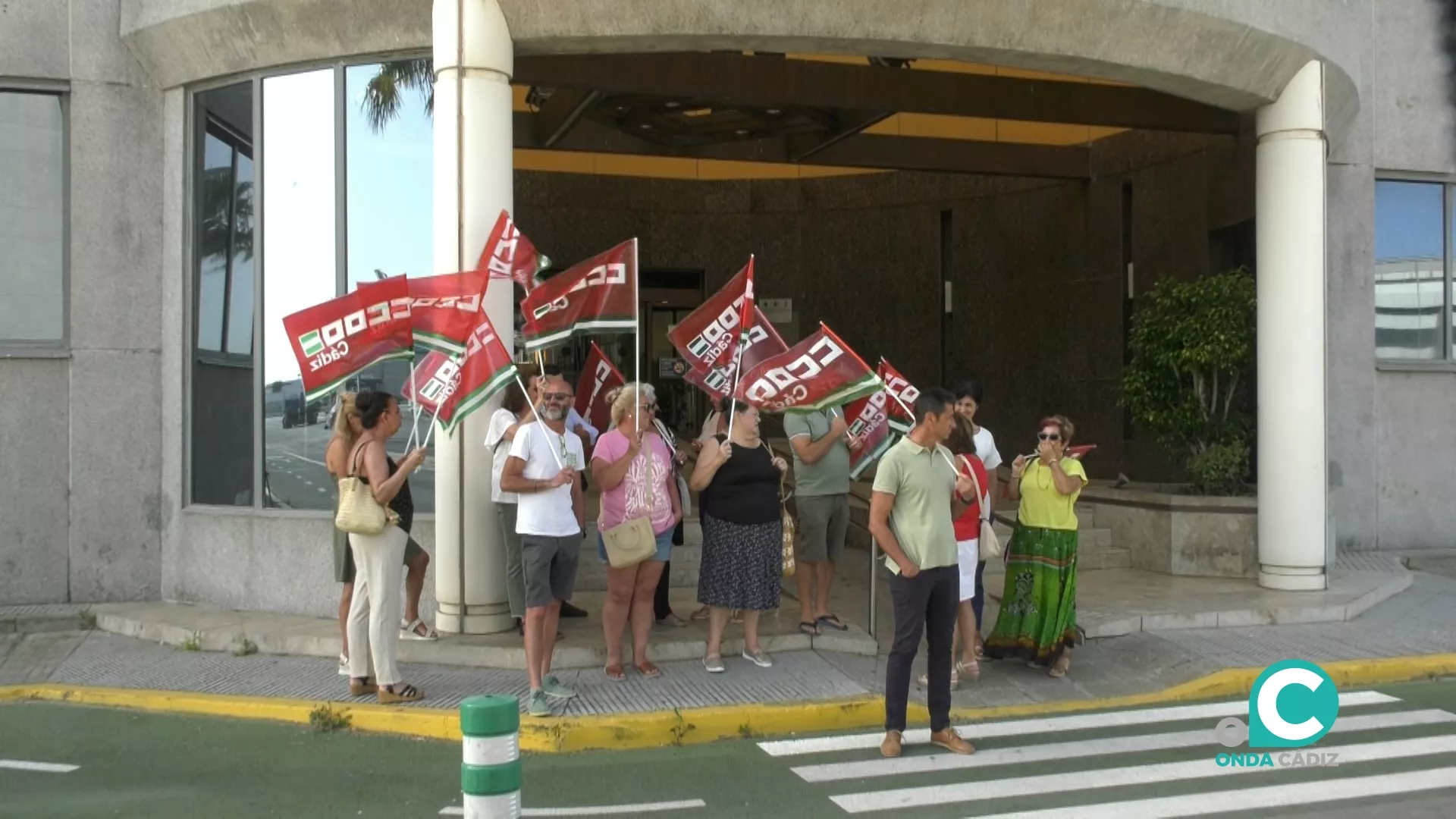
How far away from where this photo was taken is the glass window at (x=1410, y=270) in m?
12.3

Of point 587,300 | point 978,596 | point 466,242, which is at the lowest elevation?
point 978,596

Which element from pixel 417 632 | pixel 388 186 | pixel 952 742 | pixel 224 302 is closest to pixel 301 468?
pixel 224 302

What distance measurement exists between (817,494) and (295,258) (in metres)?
4.72

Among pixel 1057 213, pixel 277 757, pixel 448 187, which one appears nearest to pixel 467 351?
pixel 448 187

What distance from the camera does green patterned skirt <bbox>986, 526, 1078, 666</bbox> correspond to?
24.1ft

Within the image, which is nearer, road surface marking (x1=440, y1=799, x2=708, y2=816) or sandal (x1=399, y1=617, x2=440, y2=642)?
road surface marking (x1=440, y1=799, x2=708, y2=816)

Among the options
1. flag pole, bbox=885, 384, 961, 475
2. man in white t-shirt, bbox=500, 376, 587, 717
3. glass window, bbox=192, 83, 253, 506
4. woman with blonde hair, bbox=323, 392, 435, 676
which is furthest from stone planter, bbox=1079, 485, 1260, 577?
glass window, bbox=192, 83, 253, 506

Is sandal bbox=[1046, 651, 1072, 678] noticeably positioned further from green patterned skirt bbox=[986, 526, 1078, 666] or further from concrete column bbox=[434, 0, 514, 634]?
concrete column bbox=[434, 0, 514, 634]

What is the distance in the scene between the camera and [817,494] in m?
8.20

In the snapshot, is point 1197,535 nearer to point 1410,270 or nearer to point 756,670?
point 1410,270

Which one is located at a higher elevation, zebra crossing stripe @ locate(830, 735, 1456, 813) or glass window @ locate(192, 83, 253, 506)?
glass window @ locate(192, 83, 253, 506)

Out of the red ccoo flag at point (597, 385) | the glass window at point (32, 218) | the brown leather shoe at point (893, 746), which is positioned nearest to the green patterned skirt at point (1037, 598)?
the brown leather shoe at point (893, 746)

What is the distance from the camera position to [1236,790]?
18.1 feet

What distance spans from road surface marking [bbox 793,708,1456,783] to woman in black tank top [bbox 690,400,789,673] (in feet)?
5.22
